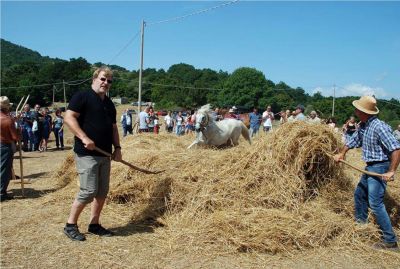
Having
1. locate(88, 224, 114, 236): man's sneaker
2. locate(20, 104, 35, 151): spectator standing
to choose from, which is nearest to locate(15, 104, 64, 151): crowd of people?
locate(20, 104, 35, 151): spectator standing

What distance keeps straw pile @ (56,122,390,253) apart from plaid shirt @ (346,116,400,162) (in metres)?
0.71

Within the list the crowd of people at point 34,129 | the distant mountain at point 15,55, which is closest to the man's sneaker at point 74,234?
the crowd of people at point 34,129

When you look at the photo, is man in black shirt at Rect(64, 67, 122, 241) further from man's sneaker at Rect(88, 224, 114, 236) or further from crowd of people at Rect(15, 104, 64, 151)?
crowd of people at Rect(15, 104, 64, 151)

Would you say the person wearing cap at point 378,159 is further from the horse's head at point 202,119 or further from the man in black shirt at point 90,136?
the horse's head at point 202,119

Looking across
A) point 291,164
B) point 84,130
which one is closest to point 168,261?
point 84,130

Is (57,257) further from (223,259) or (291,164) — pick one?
(291,164)

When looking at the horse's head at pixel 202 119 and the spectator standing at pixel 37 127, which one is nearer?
the horse's head at pixel 202 119

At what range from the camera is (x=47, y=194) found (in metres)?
6.32

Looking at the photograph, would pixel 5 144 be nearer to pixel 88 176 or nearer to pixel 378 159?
pixel 88 176

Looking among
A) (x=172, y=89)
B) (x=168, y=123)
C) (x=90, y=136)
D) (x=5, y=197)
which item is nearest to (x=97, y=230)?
(x=90, y=136)

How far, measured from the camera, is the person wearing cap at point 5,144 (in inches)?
236

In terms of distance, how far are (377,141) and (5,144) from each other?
18.6ft

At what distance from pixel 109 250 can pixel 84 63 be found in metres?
81.6

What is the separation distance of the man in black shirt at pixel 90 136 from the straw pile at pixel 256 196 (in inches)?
40.4
